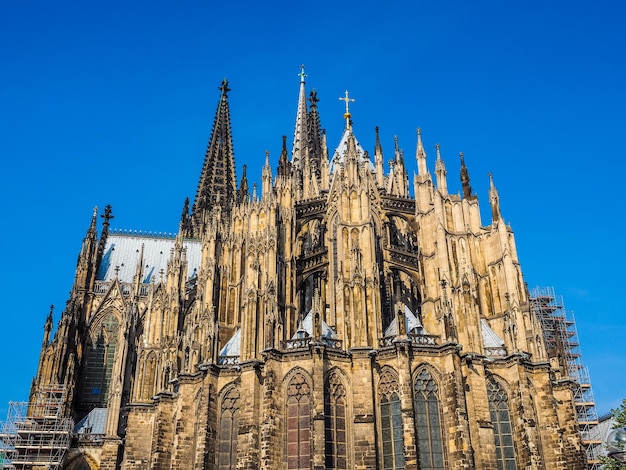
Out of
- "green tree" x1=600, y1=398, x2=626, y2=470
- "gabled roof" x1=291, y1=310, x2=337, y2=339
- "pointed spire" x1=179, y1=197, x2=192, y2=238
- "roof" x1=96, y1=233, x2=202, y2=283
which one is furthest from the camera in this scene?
"pointed spire" x1=179, y1=197, x2=192, y2=238

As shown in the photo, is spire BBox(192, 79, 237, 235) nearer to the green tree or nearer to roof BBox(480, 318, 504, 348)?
roof BBox(480, 318, 504, 348)

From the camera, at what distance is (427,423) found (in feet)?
104

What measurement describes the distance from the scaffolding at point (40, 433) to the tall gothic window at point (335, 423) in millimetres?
21313

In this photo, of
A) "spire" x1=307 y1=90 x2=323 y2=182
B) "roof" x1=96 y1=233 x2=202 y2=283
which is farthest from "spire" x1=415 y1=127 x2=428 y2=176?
"roof" x1=96 y1=233 x2=202 y2=283

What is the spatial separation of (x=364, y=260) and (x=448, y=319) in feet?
18.2

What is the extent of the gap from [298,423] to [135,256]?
3453 cm

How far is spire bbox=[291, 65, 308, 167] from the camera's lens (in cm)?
6316

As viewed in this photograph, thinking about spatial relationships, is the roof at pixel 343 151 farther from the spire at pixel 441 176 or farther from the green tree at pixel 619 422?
the green tree at pixel 619 422

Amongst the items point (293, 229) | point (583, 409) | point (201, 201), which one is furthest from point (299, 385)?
point (201, 201)

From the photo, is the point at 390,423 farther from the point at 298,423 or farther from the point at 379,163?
the point at 379,163

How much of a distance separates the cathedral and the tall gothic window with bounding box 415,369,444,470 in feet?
0.24

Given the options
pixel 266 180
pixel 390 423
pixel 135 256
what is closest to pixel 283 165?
pixel 266 180

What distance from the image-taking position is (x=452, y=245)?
1534 inches

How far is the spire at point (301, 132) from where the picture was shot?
63156mm
